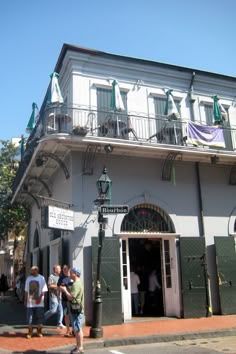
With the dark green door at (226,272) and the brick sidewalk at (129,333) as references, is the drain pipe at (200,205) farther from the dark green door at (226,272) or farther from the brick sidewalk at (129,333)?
the brick sidewalk at (129,333)

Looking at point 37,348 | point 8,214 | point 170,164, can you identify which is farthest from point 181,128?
point 8,214

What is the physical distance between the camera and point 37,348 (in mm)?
8555

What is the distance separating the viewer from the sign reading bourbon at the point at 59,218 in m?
10.6

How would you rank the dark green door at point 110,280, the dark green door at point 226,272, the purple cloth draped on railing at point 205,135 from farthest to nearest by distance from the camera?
the purple cloth draped on railing at point 205,135 → the dark green door at point 226,272 → the dark green door at point 110,280

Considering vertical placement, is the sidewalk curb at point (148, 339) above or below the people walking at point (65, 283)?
below

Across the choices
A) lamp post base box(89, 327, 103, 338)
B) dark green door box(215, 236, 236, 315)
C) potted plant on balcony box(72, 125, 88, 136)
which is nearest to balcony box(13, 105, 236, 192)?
potted plant on balcony box(72, 125, 88, 136)

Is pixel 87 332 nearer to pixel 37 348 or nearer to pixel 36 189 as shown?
pixel 37 348

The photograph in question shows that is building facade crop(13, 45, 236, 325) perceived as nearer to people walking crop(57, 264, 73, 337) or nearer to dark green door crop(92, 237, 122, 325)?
dark green door crop(92, 237, 122, 325)

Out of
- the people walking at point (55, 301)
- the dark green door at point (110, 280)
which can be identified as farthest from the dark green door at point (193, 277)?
the people walking at point (55, 301)

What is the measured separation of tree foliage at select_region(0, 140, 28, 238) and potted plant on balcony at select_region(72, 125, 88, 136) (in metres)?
12.6

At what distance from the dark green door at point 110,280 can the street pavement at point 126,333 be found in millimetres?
385

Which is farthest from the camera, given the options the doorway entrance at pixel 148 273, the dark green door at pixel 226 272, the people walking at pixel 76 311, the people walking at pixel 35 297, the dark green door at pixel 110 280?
the doorway entrance at pixel 148 273

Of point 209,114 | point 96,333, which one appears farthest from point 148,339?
point 209,114

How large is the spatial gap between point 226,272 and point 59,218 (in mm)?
6038
